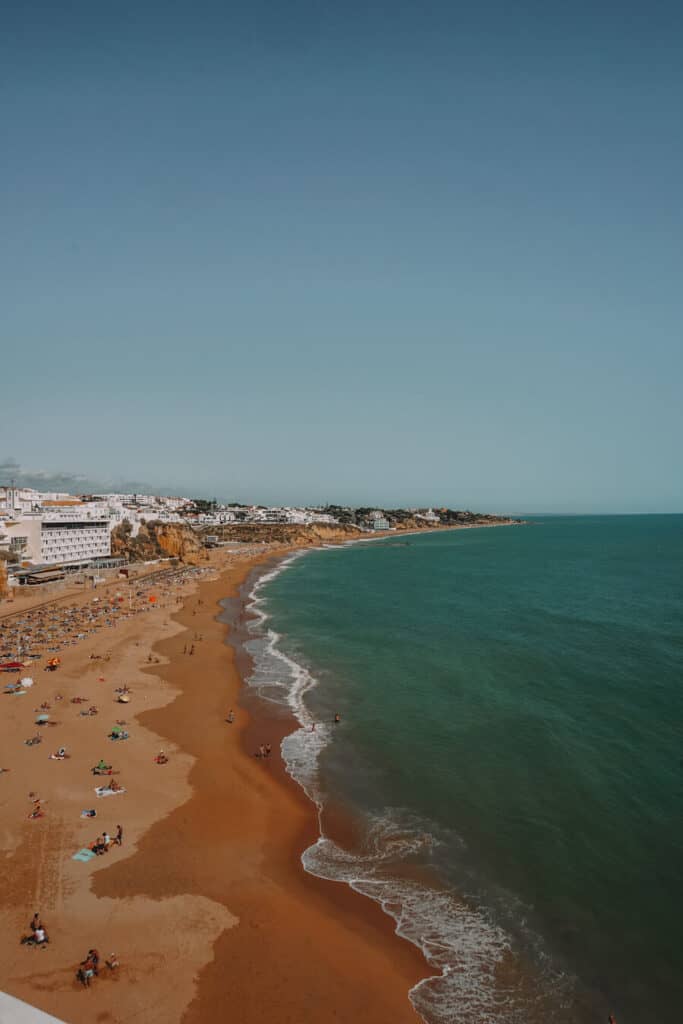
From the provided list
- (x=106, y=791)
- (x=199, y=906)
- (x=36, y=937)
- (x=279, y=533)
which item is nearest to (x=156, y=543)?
(x=279, y=533)

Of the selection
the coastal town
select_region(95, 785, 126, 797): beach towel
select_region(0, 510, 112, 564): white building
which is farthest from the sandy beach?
select_region(0, 510, 112, 564): white building

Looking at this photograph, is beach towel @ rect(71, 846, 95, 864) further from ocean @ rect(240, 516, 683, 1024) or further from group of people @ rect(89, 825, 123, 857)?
ocean @ rect(240, 516, 683, 1024)

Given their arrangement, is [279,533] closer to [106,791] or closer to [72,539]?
[72,539]

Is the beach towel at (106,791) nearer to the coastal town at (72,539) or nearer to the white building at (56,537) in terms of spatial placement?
the coastal town at (72,539)

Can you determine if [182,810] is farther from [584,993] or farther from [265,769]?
[584,993]

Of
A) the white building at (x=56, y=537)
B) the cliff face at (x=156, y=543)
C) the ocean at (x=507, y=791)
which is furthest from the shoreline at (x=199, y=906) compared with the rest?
the cliff face at (x=156, y=543)
